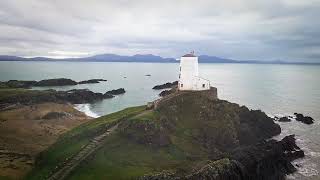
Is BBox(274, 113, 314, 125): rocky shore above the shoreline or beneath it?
beneath

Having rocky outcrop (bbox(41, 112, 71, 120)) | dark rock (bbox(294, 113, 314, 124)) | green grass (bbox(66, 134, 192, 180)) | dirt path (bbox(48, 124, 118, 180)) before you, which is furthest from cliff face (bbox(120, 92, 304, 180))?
rocky outcrop (bbox(41, 112, 71, 120))

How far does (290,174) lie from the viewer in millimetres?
52125

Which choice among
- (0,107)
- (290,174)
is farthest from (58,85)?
(290,174)

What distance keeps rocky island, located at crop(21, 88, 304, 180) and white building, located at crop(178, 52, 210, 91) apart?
188 centimetres

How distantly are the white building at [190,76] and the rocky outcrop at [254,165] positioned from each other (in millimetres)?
13534

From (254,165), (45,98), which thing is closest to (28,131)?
(254,165)

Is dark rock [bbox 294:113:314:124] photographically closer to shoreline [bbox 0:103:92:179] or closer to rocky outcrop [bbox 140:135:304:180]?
rocky outcrop [bbox 140:135:304:180]

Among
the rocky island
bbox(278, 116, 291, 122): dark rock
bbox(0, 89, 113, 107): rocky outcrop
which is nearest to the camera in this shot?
the rocky island

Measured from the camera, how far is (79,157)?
4278 centimetres

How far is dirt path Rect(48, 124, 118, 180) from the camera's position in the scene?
39384 mm

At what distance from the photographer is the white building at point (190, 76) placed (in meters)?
64.6

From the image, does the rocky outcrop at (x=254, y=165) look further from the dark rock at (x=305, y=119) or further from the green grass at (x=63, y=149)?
the dark rock at (x=305, y=119)

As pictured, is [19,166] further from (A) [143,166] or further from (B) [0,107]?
(B) [0,107]

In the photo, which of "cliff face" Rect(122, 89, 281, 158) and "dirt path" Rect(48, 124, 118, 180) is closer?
"dirt path" Rect(48, 124, 118, 180)
